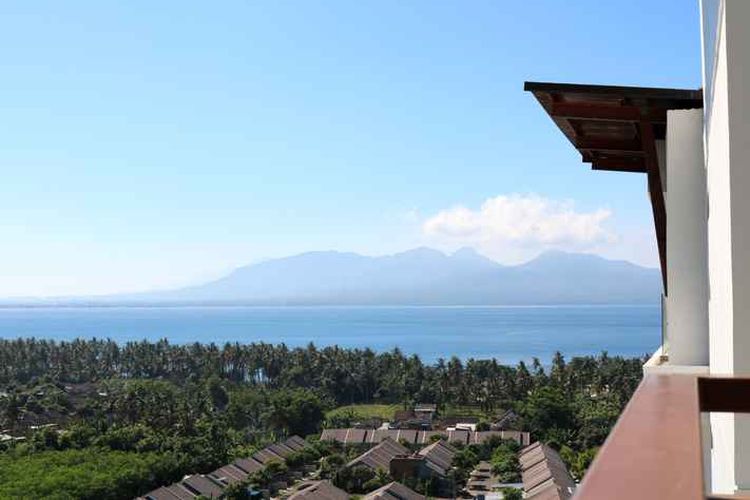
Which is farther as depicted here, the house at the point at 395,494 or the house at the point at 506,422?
the house at the point at 506,422

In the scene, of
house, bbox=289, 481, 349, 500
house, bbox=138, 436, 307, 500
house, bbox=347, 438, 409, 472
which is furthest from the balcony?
Result: house, bbox=347, 438, 409, 472

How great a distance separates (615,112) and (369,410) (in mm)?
29527

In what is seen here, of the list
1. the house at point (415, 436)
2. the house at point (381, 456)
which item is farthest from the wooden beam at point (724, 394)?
the house at point (415, 436)

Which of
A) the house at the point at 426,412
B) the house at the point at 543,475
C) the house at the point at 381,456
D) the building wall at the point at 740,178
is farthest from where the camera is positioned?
the house at the point at 426,412

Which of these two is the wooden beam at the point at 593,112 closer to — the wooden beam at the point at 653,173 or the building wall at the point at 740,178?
the wooden beam at the point at 653,173

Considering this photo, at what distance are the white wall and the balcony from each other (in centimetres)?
190

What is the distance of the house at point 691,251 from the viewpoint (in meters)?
0.66

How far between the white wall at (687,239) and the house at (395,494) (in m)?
13.0

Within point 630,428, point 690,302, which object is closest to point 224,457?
point 690,302

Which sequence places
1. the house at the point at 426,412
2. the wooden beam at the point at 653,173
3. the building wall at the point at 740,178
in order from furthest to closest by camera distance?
the house at the point at 426,412 → the wooden beam at the point at 653,173 → the building wall at the point at 740,178

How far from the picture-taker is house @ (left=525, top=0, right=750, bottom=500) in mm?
663

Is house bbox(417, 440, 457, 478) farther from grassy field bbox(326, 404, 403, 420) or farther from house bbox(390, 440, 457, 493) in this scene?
grassy field bbox(326, 404, 403, 420)

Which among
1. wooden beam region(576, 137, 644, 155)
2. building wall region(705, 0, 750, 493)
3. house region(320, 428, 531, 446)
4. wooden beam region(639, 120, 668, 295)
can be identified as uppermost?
wooden beam region(576, 137, 644, 155)

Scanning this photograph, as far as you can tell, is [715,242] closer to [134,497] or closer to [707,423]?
[707,423]
